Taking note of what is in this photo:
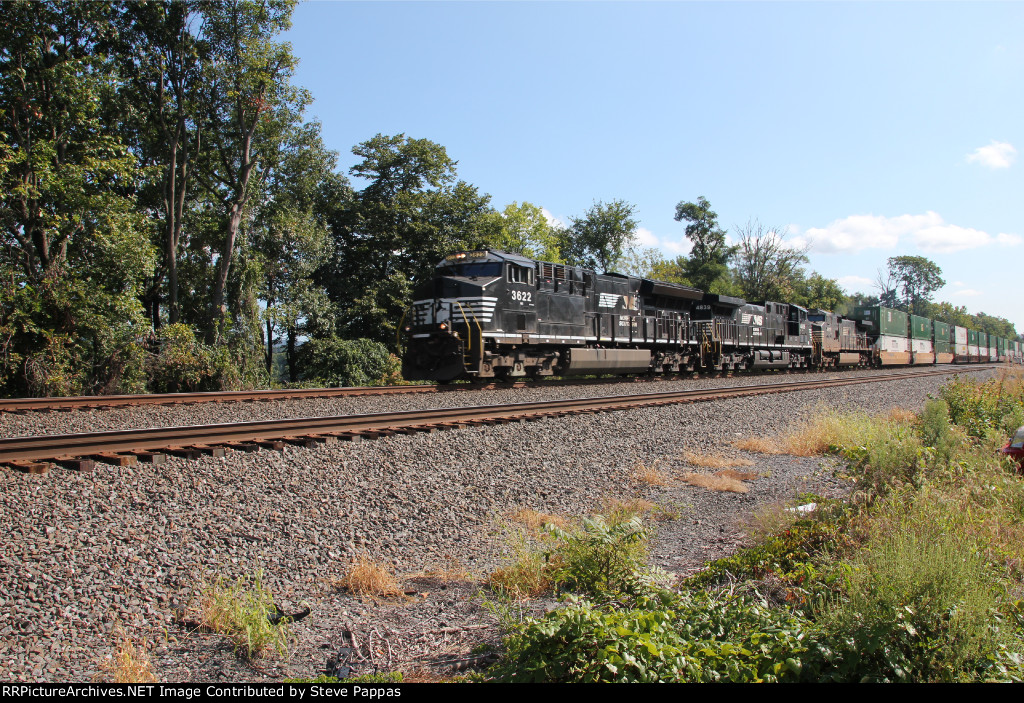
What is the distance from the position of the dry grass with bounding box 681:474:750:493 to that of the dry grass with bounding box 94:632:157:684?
537cm

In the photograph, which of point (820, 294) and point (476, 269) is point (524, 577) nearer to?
point (476, 269)

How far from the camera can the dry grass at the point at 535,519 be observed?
540cm

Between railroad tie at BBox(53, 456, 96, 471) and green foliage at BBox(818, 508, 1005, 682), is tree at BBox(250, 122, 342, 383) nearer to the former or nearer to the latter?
railroad tie at BBox(53, 456, 96, 471)

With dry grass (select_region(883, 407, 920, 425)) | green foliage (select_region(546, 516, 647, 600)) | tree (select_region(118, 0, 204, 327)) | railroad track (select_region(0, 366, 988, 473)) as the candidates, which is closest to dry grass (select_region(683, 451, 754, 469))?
railroad track (select_region(0, 366, 988, 473))

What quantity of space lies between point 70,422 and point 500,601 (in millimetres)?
7814

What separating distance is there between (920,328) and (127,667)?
49.2m

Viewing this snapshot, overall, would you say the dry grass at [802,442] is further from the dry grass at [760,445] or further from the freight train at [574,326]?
the freight train at [574,326]

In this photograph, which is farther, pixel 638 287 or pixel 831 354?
pixel 831 354

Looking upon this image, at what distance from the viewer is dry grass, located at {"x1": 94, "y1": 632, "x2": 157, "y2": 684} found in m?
2.89

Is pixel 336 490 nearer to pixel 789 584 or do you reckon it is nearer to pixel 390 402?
pixel 789 584

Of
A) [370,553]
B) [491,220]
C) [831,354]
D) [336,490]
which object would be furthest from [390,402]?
[831,354]

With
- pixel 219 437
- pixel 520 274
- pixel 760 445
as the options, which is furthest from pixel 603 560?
pixel 520 274

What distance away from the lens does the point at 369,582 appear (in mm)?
4133

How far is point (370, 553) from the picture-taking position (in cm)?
463
